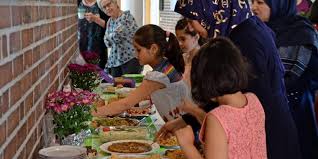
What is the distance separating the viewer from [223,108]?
1712 mm

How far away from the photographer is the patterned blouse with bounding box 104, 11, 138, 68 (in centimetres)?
615

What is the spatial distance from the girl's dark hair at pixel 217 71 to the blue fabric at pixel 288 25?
4.19 feet

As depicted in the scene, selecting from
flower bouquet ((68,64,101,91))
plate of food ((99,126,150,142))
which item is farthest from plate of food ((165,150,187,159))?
flower bouquet ((68,64,101,91))

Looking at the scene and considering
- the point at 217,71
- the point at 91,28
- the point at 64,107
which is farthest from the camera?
the point at 91,28

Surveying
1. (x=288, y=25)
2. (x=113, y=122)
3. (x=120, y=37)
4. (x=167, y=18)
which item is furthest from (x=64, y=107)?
(x=167, y=18)

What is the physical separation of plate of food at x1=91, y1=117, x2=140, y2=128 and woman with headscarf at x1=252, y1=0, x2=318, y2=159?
926 mm

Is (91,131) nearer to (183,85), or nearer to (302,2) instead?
(183,85)

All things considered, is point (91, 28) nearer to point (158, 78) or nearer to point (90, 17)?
point (90, 17)

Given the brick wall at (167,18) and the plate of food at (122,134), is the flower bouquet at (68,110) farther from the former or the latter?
the brick wall at (167,18)

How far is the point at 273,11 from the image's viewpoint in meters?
2.94

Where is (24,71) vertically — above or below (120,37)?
above

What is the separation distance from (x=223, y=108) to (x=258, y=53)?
1.68 ft

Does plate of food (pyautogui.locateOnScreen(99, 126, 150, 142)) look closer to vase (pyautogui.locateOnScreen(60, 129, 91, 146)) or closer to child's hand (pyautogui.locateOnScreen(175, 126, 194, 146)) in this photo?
vase (pyautogui.locateOnScreen(60, 129, 91, 146))

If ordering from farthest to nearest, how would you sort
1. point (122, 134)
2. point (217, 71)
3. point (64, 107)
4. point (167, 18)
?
point (167, 18)
point (122, 134)
point (64, 107)
point (217, 71)
